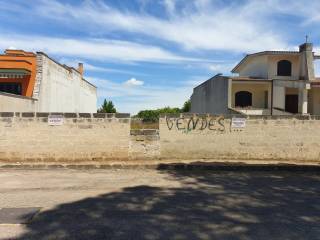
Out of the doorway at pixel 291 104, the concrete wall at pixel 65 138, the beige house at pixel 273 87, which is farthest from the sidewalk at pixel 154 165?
the doorway at pixel 291 104

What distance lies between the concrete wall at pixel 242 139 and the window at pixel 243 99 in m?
15.7

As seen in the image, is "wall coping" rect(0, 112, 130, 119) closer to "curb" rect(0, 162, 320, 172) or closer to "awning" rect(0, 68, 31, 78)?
"curb" rect(0, 162, 320, 172)

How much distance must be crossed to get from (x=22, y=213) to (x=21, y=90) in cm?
1711

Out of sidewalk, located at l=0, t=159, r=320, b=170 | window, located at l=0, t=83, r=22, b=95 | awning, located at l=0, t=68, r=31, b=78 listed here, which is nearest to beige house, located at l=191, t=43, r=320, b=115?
awning, located at l=0, t=68, r=31, b=78

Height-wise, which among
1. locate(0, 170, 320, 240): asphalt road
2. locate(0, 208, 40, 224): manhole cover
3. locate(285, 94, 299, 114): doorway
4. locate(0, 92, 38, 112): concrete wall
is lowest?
locate(0, 208, 40, 224): manhole cover

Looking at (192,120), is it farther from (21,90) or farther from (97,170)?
(21,90)

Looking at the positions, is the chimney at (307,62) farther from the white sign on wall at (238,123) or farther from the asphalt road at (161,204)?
the asphalt road at (161,204)

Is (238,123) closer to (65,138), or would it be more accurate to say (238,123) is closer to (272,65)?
(65,138)

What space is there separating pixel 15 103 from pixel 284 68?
21816mm

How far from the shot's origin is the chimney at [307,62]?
29.3 metres

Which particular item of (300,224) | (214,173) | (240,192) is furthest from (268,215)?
(214,173)

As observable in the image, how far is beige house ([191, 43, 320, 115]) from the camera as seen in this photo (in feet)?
92.8

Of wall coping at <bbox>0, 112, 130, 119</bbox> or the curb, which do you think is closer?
the curb

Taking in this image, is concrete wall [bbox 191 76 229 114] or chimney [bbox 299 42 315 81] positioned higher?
chimney [bbox 299 42 315 81]
